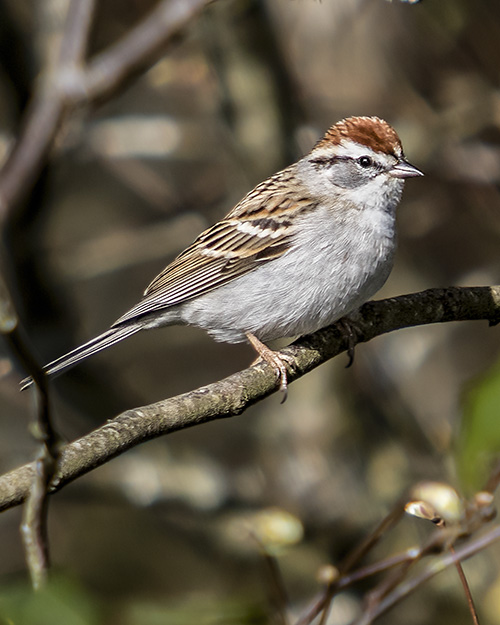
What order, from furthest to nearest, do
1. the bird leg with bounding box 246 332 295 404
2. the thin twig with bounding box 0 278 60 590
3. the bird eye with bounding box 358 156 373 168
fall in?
the bird eye with bounding box 358 156 373 168, the bird leg with bounding box 246 332 295 404, the thin twig with bounding box 0 278 60 590

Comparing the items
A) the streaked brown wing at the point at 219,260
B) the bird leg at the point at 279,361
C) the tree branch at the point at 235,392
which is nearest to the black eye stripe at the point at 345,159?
A: the streaked brown wing at the point at 219,260

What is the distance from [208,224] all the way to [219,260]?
1571 mm

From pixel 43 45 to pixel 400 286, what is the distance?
101 inches

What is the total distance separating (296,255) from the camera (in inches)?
119

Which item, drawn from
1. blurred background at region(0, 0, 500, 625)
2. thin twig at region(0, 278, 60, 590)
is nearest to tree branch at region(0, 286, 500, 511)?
thin twig at region(0, 278, 60, 590)

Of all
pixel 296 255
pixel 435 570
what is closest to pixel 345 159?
pixel 296 255

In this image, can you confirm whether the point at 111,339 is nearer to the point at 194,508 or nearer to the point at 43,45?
the point at 194,508

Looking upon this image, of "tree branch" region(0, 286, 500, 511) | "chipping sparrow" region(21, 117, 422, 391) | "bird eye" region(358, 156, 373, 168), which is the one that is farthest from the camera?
"bird eye" region(358, 156, 373, 168)

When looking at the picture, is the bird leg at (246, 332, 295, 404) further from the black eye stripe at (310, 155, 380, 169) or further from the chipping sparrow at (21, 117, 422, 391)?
the black eye stripe at (310, 155, 380, 169)

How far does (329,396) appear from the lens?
15.1 ft

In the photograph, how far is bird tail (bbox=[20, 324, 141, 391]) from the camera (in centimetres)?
294

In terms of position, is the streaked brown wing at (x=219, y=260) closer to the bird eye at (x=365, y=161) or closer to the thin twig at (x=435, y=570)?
the bird eye at (x=365, y=161)

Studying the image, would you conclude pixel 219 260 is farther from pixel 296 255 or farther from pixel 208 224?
pixel 208 224

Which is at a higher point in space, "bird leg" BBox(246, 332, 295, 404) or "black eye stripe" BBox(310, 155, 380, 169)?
"black eye stripe" BBox(310, 155, 380, 169)
